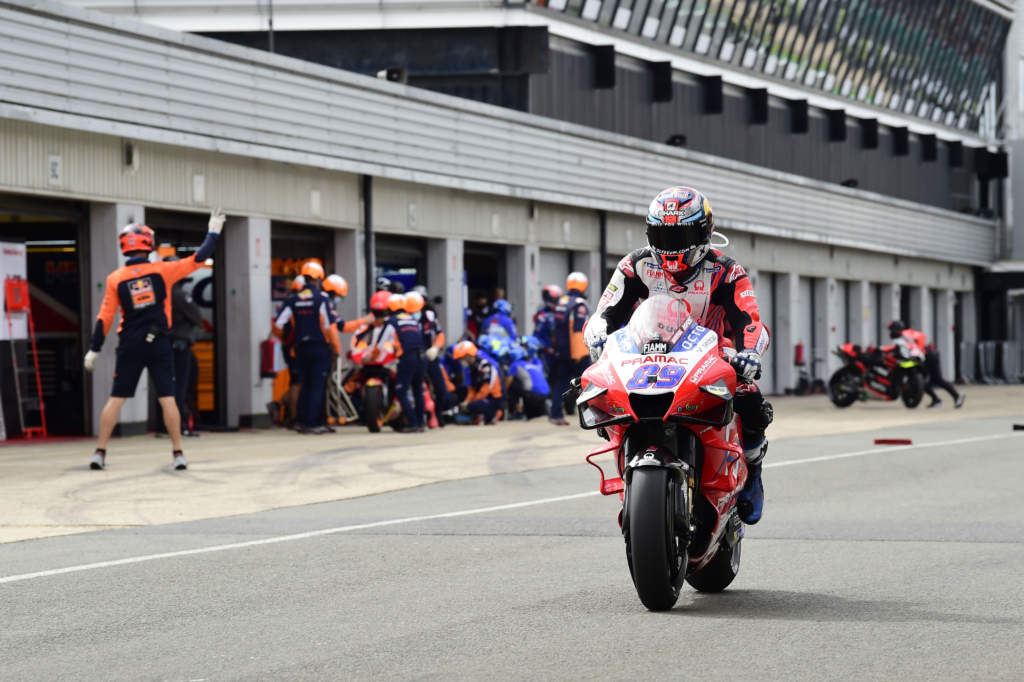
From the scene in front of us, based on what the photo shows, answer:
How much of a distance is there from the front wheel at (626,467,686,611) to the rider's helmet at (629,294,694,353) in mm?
595

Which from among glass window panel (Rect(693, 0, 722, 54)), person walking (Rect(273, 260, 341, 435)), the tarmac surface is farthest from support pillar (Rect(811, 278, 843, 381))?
the tarmac surface

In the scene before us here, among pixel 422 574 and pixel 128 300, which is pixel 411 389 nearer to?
pixel 128 300

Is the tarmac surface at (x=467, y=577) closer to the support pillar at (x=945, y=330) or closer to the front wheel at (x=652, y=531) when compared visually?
the front wheel at (x=652, y=531)

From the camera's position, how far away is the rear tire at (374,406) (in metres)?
20.2

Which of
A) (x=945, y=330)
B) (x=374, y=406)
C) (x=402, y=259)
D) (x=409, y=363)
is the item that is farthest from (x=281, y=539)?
(x=945, y=330)

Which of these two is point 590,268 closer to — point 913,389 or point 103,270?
point 913,389

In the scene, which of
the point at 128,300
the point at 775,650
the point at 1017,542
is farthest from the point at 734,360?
the point at 128,300

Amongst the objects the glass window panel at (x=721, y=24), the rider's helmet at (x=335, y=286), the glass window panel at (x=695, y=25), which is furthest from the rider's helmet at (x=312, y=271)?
the glass window panel at (x=721, y=24)

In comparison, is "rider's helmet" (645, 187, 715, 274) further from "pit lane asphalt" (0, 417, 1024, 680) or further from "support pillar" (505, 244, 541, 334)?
"support pillar" (505, 244, 541, 334)

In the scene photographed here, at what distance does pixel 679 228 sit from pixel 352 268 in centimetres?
1728

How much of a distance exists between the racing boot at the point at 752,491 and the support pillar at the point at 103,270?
12977mm

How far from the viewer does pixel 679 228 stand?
24.1ft

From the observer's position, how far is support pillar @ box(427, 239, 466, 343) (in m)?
26.7

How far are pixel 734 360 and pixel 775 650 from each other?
4.76 feet
